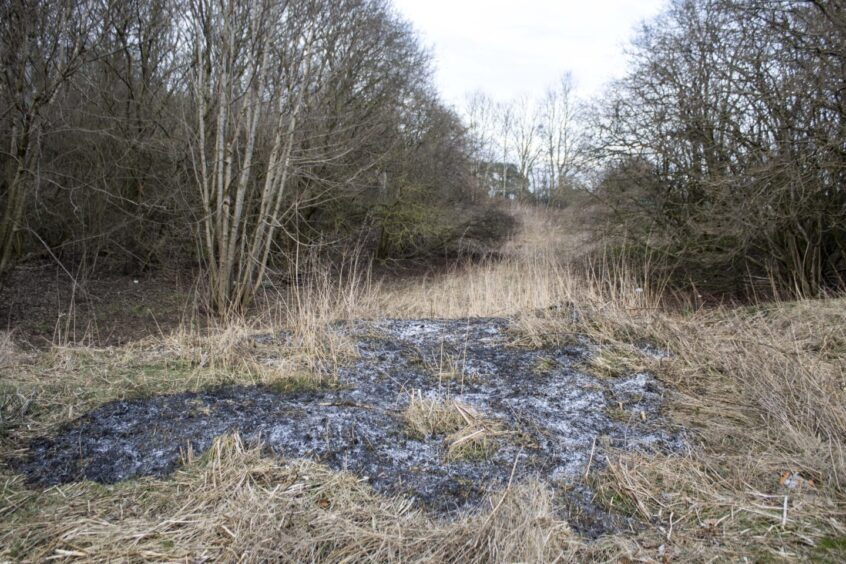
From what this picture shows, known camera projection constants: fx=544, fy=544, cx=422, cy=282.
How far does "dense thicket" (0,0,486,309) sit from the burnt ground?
3.97m

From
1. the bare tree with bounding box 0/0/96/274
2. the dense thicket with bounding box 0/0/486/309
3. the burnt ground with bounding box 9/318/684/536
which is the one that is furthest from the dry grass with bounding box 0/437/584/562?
the bare tree with bounding box 0/0/96/274

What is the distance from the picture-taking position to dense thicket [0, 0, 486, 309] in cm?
643

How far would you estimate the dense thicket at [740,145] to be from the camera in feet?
23.9

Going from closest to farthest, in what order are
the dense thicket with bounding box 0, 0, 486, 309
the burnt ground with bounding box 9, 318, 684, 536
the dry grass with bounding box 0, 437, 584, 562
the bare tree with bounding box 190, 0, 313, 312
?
1. the dry grass with bounding box 0, 437, 584, 562
2. the burnt ground with bounding box 9, 318, 684, 536
3. the dense thicket with bounding box 0, 0, 486, 309
4. the bare tree with bounding box 190, 0, 313, 312

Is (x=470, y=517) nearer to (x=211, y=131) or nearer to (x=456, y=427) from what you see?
(x=456, y=427)

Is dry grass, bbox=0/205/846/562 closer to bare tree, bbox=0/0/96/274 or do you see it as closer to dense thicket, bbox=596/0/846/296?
bare tree, bbox=0/0/96/274

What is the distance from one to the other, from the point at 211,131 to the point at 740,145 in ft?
30.6

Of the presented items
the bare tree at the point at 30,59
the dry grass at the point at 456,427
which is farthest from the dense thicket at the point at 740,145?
the bare tree at the point at 30,59

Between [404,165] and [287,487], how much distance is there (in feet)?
42.4

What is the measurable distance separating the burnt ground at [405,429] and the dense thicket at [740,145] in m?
4.84

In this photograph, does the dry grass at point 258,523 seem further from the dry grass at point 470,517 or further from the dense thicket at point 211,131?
the dense thicket at point 211,131

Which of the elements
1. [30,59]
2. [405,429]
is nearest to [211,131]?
[30,59]

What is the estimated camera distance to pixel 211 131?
9.61m

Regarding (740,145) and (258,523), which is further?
(740,145)
